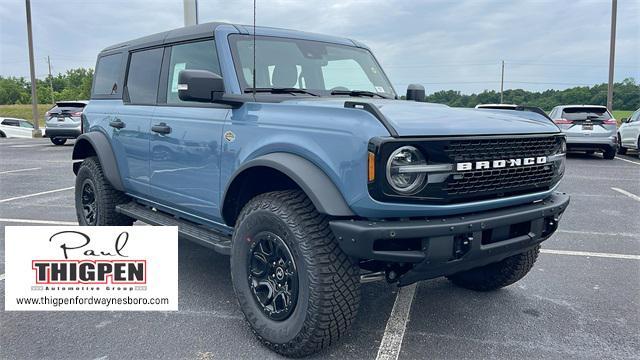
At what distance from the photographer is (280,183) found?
3189 mm

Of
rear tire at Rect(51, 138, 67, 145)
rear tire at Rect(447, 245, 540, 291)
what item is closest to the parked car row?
rear tire at Rect(447, 245, 540, 291)

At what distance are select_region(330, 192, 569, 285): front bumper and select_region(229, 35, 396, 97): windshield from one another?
4.93 ft

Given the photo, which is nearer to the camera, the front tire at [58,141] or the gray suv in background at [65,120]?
the gray suv in background at [65,120]

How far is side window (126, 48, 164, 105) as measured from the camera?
14.4 ft

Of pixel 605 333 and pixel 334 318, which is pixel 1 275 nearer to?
pixel 334 318

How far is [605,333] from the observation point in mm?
3283

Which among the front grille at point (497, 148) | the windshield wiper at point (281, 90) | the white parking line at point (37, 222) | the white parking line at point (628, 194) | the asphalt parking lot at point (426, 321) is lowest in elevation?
the asphalt parking lot at point (426, 321)

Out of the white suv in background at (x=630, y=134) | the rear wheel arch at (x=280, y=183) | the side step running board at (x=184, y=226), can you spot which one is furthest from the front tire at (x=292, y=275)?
the white suv in background at (x=630, y=134)

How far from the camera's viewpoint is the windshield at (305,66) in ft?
12.0

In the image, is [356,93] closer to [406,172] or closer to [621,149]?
[406,172]

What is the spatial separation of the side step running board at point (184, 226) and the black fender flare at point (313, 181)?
820mm

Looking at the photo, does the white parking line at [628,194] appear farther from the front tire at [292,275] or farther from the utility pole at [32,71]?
the utility pole at [32,71]

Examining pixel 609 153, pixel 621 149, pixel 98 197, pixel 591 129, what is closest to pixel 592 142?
pixel 591 129

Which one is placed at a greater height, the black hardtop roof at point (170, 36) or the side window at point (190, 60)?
the black hardtop roof at point (170, 36)
